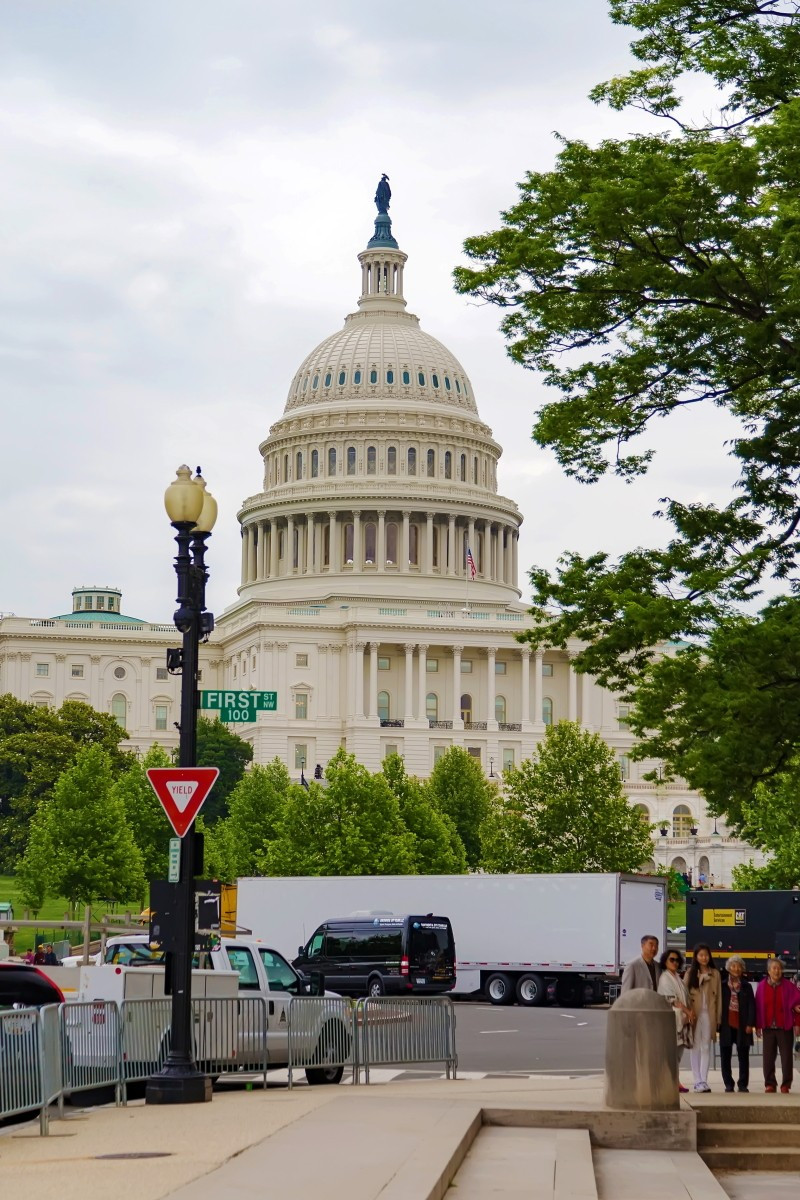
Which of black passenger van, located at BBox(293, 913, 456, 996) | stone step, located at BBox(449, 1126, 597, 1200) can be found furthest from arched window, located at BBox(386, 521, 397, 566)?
stone step, located at BBox(449, 1126, 597, 1200)

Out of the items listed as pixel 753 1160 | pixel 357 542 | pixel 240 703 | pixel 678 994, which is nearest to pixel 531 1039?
pixel 240 703

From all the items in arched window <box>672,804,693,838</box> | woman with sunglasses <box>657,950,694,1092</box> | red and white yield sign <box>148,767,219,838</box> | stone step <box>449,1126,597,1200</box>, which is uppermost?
arched window <box>672,804,693,838</box>

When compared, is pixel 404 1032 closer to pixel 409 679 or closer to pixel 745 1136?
pixel 745 1136

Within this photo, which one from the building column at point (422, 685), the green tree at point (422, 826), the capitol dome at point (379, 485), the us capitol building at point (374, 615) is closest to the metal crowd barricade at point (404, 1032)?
the green tree at point (422, 826)

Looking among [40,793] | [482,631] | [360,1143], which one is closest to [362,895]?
[360,1143]

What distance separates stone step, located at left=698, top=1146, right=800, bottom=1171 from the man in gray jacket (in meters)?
3.11

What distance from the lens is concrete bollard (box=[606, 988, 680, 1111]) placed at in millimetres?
19578

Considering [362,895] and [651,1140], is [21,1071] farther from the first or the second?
[362,895]

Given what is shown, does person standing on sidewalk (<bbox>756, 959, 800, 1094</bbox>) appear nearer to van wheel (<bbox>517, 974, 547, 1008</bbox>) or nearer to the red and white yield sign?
the red and white yield sign

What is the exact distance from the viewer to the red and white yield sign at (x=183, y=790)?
21.7 meters

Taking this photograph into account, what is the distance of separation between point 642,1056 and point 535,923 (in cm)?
3444

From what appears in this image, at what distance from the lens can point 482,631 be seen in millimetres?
163250

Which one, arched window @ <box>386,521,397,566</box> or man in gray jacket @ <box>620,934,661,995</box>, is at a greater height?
arched window @ <box>386,521,397,566</box>

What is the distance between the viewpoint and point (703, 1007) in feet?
79.0
